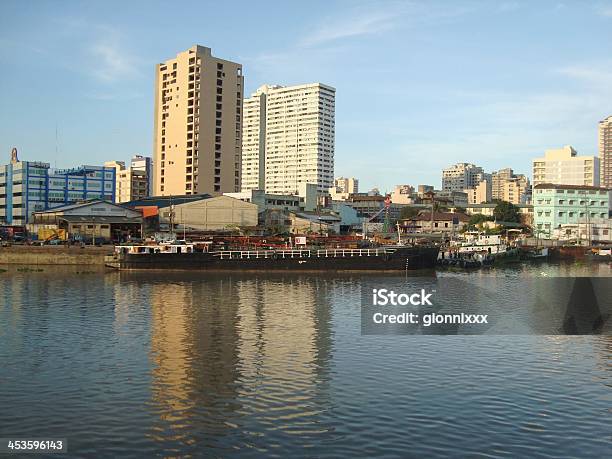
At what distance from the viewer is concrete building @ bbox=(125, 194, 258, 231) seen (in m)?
Answer: 91.9

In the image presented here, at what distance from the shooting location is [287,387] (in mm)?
21422

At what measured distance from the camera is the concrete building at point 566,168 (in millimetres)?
177750

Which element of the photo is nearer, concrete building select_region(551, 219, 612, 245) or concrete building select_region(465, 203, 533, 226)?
concrete building select_region(551, 219, 612, 245)

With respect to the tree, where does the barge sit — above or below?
below

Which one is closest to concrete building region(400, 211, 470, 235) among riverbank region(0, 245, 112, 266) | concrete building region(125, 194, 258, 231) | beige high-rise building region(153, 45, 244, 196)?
beige high-rise building region(153, 45, 244, 196)

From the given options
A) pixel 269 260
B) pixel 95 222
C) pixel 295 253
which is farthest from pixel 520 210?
pixel 95 222

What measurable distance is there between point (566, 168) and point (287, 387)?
185 meters

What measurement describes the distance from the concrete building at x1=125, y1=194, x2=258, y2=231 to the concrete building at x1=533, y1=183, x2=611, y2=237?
207 ft

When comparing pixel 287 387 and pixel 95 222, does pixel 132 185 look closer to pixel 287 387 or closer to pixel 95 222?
pixel 95 222

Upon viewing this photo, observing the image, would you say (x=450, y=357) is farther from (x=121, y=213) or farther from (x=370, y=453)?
(x=121, y=213)

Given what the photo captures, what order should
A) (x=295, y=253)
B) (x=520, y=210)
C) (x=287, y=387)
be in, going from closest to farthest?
1. (x=287, y=387)
2. (x=295, y=253)
3. (x=520, y=210)

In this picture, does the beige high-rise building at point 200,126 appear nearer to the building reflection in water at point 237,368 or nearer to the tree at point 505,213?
→ the tree at point 505,213

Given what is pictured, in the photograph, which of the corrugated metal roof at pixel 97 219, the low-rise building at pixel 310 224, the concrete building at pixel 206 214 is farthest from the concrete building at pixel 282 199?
Answer: the corrugated metal roof at pixel 97 219

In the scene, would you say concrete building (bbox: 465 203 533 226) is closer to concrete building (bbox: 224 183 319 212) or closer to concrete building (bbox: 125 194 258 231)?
concrete building (bbox: 224 183 319 212)
